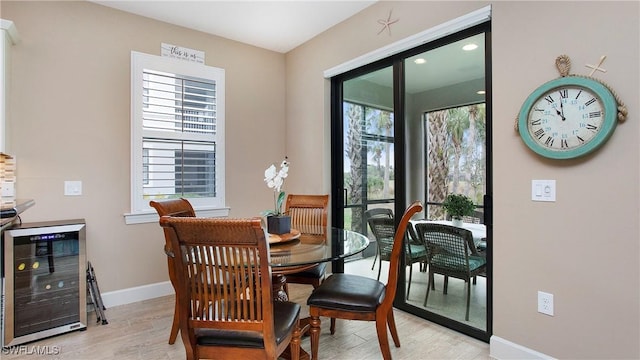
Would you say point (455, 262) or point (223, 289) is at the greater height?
point (223, 289)

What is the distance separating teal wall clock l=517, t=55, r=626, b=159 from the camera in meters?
1.68

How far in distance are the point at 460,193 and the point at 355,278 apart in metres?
1.08

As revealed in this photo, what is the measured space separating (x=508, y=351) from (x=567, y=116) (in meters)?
1.50

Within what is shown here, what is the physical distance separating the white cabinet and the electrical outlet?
3869 millimetres

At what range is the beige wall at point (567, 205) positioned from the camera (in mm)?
1645

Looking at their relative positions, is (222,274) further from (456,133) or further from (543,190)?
(456,133)

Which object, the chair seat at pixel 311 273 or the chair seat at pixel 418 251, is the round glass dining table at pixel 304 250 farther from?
the chair seat at pixel 418 251

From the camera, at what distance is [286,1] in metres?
2.97

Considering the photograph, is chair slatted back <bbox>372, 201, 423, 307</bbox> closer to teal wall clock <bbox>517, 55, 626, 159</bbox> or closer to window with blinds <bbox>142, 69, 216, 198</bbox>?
teal wall clock <bbox>517, 55, 626, 159</bbox>

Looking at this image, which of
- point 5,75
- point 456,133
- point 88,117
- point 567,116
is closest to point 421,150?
point 456,133

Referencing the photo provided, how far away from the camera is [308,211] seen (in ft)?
9.82

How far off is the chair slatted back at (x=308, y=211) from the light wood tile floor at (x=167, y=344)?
831 mm

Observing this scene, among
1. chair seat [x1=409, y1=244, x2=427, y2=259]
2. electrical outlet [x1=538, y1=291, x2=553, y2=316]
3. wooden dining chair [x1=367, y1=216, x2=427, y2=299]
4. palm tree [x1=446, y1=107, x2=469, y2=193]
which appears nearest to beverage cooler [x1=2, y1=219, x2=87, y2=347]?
wooden dining chair [x1=367, y1=216, x2=427, y2=299]

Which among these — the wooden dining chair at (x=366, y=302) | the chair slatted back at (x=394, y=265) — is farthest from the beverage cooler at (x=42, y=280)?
the chair slatted back at (x=394, y=265)
